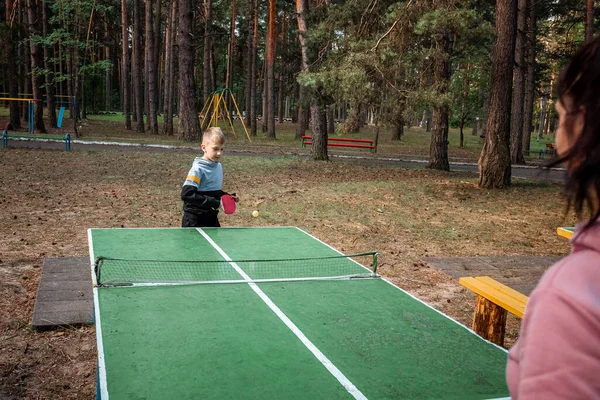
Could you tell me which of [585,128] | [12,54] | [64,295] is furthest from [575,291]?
[12,54]

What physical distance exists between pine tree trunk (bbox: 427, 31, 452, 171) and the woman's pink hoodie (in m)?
13.6

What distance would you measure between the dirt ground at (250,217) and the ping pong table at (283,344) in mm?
895

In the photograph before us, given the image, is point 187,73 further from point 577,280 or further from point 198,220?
point 577,280

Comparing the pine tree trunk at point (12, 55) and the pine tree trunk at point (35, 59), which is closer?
→ the pine tree trunk at point (35, 59)

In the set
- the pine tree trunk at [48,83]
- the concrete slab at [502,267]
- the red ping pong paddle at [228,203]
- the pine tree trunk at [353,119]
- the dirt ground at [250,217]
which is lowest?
the concrete slab at [502,267]

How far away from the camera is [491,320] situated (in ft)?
14.2

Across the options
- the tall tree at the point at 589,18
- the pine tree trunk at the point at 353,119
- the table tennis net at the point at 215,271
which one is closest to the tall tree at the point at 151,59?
the pine tree trunk at the point at 353,119

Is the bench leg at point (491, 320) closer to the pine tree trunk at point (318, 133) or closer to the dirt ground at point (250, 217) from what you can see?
the dirt ground at point (250, 217)

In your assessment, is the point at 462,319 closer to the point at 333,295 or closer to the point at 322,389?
the point at 333,295

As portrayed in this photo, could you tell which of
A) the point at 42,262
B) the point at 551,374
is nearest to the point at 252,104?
the point at 42,262

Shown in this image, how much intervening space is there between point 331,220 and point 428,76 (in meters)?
7.81

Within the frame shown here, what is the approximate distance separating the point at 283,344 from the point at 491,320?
74.0 inches

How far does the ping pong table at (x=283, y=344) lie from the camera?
9.07ft

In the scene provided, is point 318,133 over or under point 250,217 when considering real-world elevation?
over
